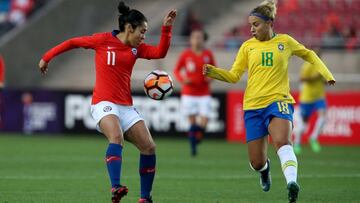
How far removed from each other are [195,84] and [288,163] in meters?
9.45

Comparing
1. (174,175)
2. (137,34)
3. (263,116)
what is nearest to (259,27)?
(263,116)

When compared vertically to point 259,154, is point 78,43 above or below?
above

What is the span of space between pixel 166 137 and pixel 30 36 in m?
8.04

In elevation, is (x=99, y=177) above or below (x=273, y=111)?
below

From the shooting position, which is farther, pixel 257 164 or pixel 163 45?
pixel 257 164

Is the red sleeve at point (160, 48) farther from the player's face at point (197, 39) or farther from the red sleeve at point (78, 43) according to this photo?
the player's face at point (197, 39)

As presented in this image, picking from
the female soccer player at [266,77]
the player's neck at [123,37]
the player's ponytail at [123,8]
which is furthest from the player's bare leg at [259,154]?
the player's ponytail at [123,8]

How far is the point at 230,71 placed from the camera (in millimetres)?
11188

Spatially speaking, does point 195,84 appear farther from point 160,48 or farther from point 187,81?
point 160,48

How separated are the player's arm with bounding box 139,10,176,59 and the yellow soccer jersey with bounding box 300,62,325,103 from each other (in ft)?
37.3

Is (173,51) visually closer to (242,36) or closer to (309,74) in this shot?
(242,36)

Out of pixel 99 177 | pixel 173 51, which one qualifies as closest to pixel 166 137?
pixel 173 51

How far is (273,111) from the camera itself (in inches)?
425

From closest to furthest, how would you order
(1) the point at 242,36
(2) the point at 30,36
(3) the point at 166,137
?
(3) the point at 166,137 → (1) the point at 242,36 → (2) the point at 30,36
